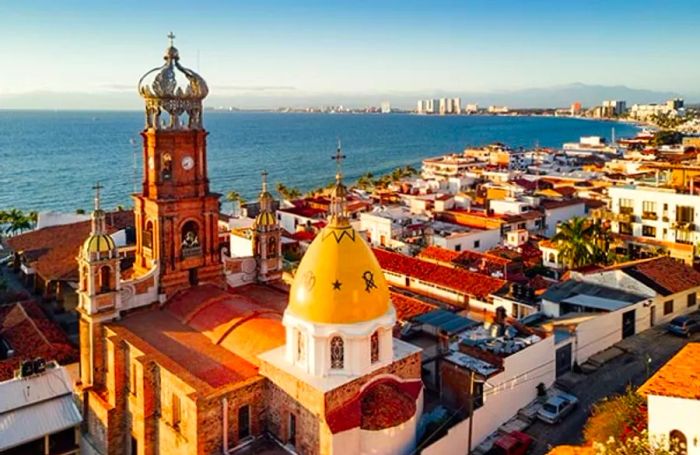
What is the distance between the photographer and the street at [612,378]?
23.3 meters

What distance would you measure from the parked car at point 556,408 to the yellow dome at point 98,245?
1830 centimetres

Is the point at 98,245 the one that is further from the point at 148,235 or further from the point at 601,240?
the point at 601,240

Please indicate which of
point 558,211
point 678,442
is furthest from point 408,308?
Answer: point 558,211

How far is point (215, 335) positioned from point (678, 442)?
1541cm

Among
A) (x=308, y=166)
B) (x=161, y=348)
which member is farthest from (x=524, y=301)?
(x=308, y=166)

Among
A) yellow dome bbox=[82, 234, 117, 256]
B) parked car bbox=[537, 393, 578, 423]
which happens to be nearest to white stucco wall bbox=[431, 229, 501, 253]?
parked car bbox=[537, 393, 578, 423]

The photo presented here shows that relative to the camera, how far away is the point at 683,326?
102 ft

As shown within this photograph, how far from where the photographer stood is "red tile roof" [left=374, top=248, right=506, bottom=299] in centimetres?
3603

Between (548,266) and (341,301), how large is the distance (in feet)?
101

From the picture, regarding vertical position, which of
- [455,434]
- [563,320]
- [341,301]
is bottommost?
[455,434]

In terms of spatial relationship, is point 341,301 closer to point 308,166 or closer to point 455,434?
point 455,434

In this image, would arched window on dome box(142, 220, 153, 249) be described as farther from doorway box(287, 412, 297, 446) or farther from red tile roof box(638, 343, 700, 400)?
red tile roof box(638, 343, 700, 400)

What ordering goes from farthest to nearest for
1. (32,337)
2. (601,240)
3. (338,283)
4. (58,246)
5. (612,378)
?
(58,246) < (601,240) < (32,337) < (612,378) < (338,283)

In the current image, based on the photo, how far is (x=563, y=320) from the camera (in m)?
30.3
